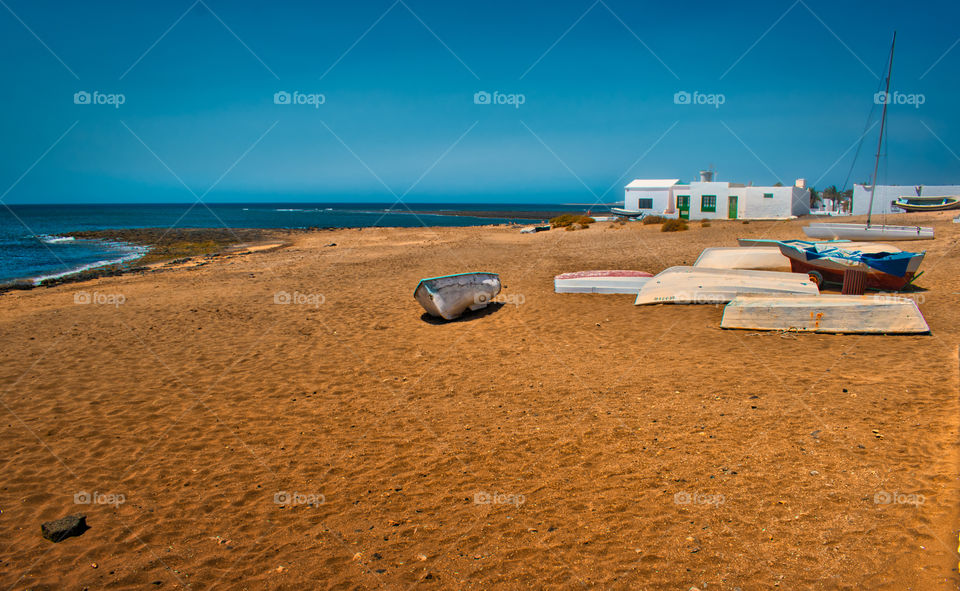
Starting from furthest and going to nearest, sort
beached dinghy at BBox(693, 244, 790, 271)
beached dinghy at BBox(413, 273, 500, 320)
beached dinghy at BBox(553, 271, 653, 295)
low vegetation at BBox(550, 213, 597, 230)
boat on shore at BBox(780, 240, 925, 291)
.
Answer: low vegetation at BBox(550, 213, 597, 230) → beached dinghy at BBox(693, 244, 790, 271) → beached dinghy at BBox(553, 271, 653, 295) → boat on shore at BBox(780, 240, 925, 291) → beached dinghy at BBox(413, 273, 500, 320)

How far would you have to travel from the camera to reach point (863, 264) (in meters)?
11.1

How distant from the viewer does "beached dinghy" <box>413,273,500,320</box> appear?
33.8 ft

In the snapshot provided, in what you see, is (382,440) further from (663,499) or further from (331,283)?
(331,283)

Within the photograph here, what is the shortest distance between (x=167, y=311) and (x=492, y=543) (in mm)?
11394

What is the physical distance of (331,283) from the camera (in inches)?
611

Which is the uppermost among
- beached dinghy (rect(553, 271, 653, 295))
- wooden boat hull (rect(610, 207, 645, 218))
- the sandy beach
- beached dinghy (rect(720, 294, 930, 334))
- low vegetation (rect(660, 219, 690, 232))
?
wooden boat hull (rect(610, 207, 645, 218))

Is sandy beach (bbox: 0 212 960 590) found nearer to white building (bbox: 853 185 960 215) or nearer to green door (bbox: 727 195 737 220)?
green door (bbox: 727 195 737 220)

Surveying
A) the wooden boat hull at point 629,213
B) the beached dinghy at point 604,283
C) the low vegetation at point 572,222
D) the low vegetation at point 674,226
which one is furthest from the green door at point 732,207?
the beached dinghy at point 604,283

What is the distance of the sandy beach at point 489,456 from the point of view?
3639 millimetres

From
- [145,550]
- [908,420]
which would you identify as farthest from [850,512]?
[145,550]

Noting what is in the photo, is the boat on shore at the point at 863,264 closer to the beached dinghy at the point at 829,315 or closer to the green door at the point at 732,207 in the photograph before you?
the beached dinghy at the point at 829,315

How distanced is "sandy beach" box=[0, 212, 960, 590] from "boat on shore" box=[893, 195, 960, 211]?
114 feet

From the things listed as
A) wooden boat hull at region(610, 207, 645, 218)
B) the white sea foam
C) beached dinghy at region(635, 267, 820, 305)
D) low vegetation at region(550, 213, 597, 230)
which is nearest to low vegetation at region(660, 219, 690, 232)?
low vegetation at region(550, 213, 597, 230)

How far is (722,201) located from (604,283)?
1195 inches
